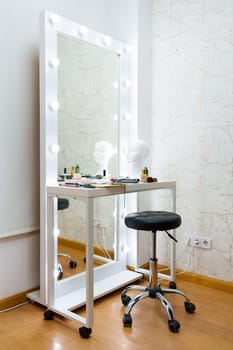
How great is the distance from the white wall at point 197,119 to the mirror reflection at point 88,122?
438 mm

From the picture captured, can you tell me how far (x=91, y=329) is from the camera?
180 centimetres

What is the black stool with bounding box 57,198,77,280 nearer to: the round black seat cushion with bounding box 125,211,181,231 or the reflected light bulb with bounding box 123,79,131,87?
the round black seat cushion with bounding box 125,211,181,231

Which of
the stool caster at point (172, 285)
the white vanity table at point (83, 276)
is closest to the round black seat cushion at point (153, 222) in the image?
the white vanity table at point (83, 276)

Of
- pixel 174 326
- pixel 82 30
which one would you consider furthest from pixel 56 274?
pixel 82 30

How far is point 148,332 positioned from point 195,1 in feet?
7.73

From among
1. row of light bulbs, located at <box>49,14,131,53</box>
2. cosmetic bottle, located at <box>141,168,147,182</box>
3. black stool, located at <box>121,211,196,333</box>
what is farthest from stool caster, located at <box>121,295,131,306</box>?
row of light bulbs, located at <box>49,14,131,53</box>

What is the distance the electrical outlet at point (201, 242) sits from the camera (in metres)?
2.47

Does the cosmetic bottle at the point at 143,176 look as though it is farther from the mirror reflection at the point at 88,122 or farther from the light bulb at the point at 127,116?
the light bulb at the point at 127,116

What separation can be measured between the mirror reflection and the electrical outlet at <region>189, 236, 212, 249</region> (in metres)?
0.63

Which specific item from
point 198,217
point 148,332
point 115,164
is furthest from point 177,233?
point 148,332

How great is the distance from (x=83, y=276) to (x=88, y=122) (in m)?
1.09

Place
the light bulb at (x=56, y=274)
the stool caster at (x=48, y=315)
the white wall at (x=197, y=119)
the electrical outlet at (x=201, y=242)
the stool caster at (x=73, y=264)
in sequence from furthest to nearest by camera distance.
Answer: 1. the electrical outlet at (x=201, y=242)
2. the white wall at (x=197, y=119)
3. the stool caster at (x=73, y=264)
4. the light bulb at (x=56, y=274)
5. the stool caster at (x=48, y=315)

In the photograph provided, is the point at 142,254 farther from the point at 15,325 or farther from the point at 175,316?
the point at 15,325

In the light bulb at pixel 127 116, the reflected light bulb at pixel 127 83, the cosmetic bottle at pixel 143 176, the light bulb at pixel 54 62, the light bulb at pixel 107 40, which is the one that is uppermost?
the light bulb at pixel 107 40
